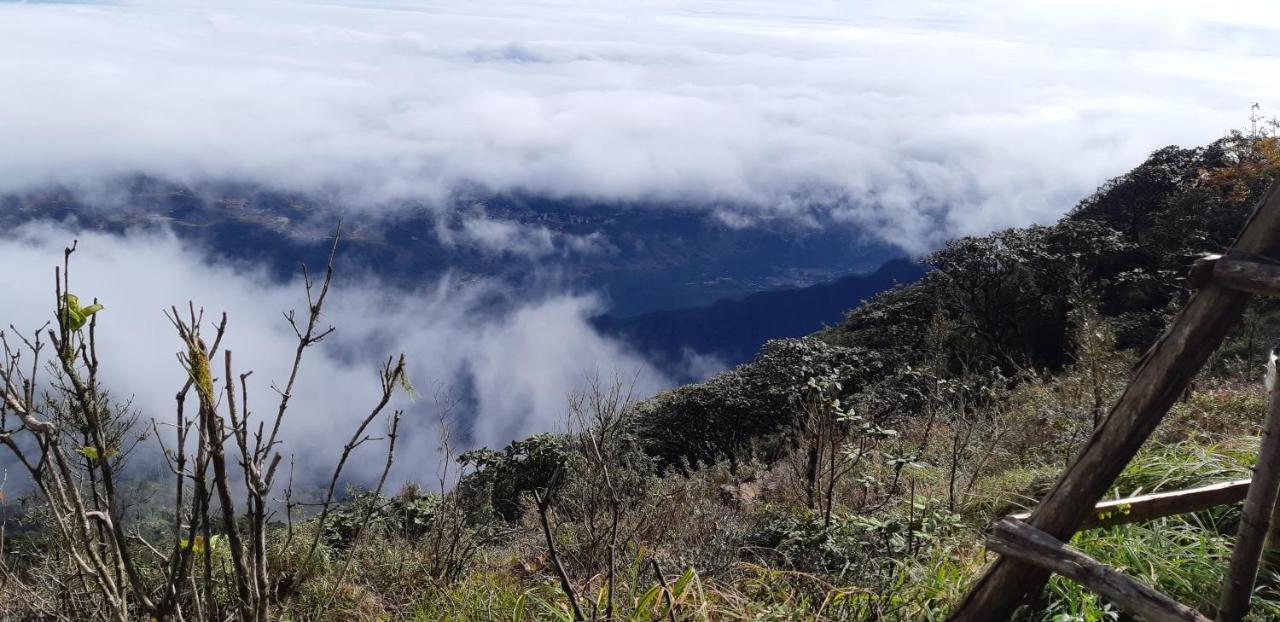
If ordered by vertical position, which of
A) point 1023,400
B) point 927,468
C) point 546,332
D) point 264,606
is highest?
point 264,606

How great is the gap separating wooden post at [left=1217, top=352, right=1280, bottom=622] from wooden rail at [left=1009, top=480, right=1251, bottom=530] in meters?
0.49

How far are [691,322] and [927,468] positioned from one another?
123 metres

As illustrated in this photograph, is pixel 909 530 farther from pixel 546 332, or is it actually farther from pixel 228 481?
pixel 546 332

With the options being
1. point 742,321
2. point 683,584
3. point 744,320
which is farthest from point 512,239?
point 683,584

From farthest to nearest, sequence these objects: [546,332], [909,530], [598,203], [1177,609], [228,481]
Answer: [598,203] < [546,332] < [909,530] < [1177,609] < [228,481]

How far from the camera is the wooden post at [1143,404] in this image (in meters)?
2.04

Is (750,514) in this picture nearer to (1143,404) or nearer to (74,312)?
(1143,404)

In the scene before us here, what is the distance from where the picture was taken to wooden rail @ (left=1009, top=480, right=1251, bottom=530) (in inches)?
104

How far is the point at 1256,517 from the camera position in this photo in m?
2.04

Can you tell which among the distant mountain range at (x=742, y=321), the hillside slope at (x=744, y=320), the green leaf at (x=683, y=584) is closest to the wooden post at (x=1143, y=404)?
the green leaf at (x=683, y=584)

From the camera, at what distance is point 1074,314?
8414 mm

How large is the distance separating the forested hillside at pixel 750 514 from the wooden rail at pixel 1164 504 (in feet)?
0.91

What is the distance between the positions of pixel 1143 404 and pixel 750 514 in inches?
183

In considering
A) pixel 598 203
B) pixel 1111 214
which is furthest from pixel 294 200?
pixel 1111 214
